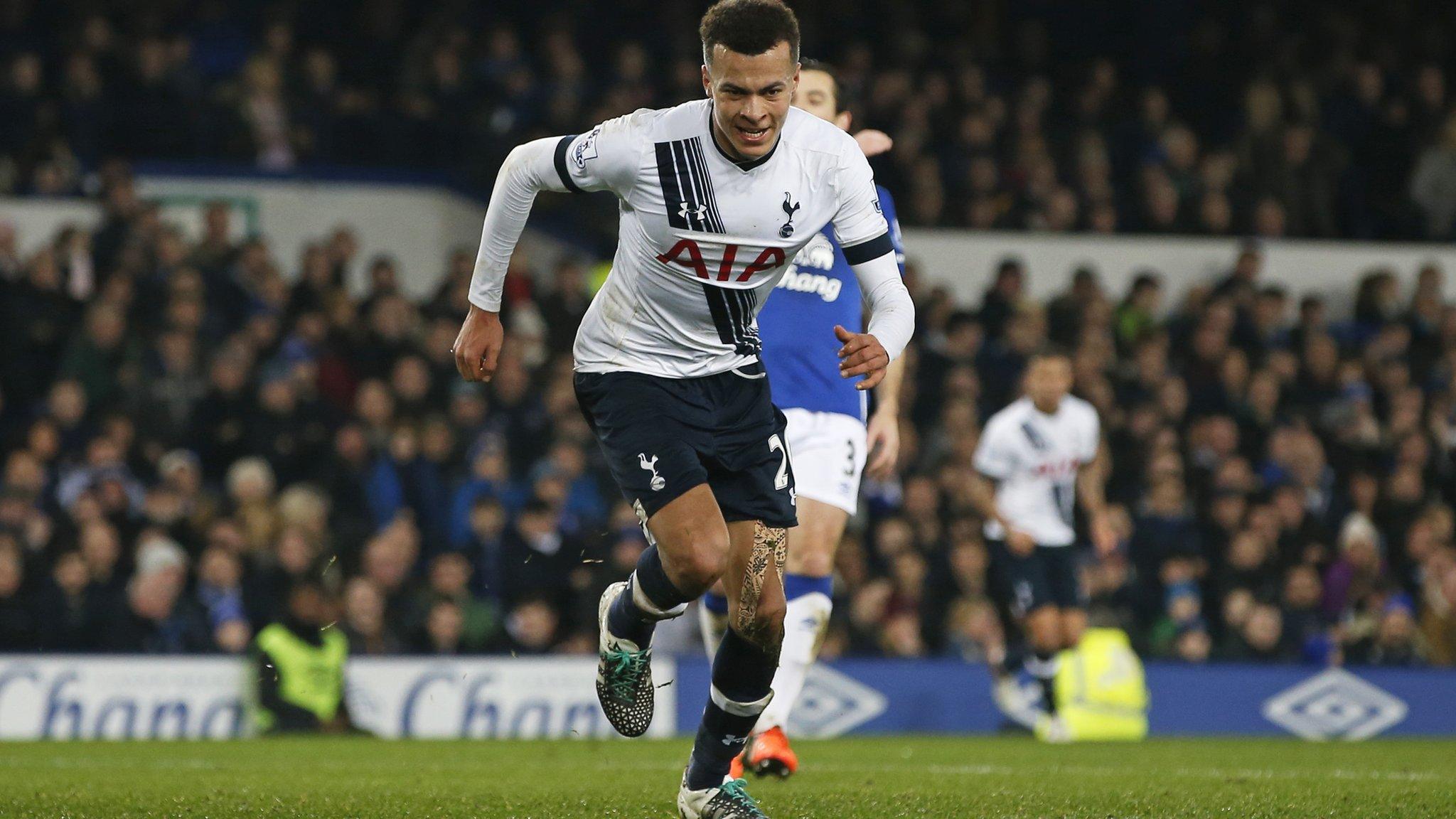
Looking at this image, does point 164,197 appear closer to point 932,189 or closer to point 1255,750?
point 932,189

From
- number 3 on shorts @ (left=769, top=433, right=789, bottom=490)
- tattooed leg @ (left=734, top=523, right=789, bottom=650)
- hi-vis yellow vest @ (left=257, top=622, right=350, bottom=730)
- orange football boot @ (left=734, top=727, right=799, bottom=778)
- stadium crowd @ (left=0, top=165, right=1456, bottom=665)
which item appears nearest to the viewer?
tattooed leg @ (left=734, top=523, right=789, bottom=650)

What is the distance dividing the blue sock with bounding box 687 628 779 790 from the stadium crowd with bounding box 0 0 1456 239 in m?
10.4

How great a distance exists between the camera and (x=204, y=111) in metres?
15.8

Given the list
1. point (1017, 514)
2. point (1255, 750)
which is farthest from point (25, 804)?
point (1017, 514)

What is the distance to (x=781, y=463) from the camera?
573cm

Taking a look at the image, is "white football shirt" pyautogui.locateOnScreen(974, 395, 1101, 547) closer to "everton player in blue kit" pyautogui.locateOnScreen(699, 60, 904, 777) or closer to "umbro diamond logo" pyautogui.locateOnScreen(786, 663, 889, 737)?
"umbro diamond logo" pyautogui.locateOnScreen(786, 663, 889, 737)

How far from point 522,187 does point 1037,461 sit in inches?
268

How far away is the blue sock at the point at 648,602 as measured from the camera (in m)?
5.57

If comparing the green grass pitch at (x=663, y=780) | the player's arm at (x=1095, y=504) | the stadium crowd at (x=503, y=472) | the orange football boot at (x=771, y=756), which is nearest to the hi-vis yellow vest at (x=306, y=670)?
the stadium crowd at (x=503, y=472)

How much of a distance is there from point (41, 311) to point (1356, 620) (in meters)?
9.34

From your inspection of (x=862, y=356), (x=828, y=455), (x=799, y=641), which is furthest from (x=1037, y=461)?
(x=862, y=356)

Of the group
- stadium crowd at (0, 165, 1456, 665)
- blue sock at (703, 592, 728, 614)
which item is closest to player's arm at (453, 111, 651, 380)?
blue sock at (703, 592, 728, 614)

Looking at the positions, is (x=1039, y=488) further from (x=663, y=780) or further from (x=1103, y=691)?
(x=663, y=780)

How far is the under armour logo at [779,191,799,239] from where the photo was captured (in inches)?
213
